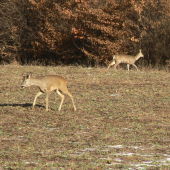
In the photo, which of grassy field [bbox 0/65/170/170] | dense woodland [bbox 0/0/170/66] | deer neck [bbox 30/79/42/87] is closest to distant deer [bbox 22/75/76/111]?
deer neck [bbox 30/79/42/87]

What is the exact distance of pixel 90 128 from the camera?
995 cm

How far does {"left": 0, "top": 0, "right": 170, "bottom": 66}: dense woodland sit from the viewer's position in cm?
2823

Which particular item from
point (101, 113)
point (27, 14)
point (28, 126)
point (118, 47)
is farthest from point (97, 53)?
point (28, 126)

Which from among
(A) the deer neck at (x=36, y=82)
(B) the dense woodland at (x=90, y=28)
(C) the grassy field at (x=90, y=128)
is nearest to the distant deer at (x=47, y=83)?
(A) the deer neck at (x=36, y=82)

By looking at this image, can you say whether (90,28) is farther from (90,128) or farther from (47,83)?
(90,128)

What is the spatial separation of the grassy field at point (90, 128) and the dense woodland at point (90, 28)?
10842 mm

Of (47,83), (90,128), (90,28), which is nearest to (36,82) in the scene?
(47,83)

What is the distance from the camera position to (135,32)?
3011 centimetres

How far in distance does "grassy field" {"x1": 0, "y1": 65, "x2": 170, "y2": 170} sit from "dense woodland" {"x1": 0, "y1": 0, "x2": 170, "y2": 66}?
10842mm

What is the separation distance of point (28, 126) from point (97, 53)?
1992 centimetres

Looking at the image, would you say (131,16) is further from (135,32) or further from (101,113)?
(101,113)

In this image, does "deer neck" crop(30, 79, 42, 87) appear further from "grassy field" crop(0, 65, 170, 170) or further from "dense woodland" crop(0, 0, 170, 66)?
"dense woodland" crop(0, 0, 170, 66)

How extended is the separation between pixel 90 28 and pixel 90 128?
18978 mm

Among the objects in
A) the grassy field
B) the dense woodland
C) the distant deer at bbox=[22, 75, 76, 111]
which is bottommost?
the grassy field
